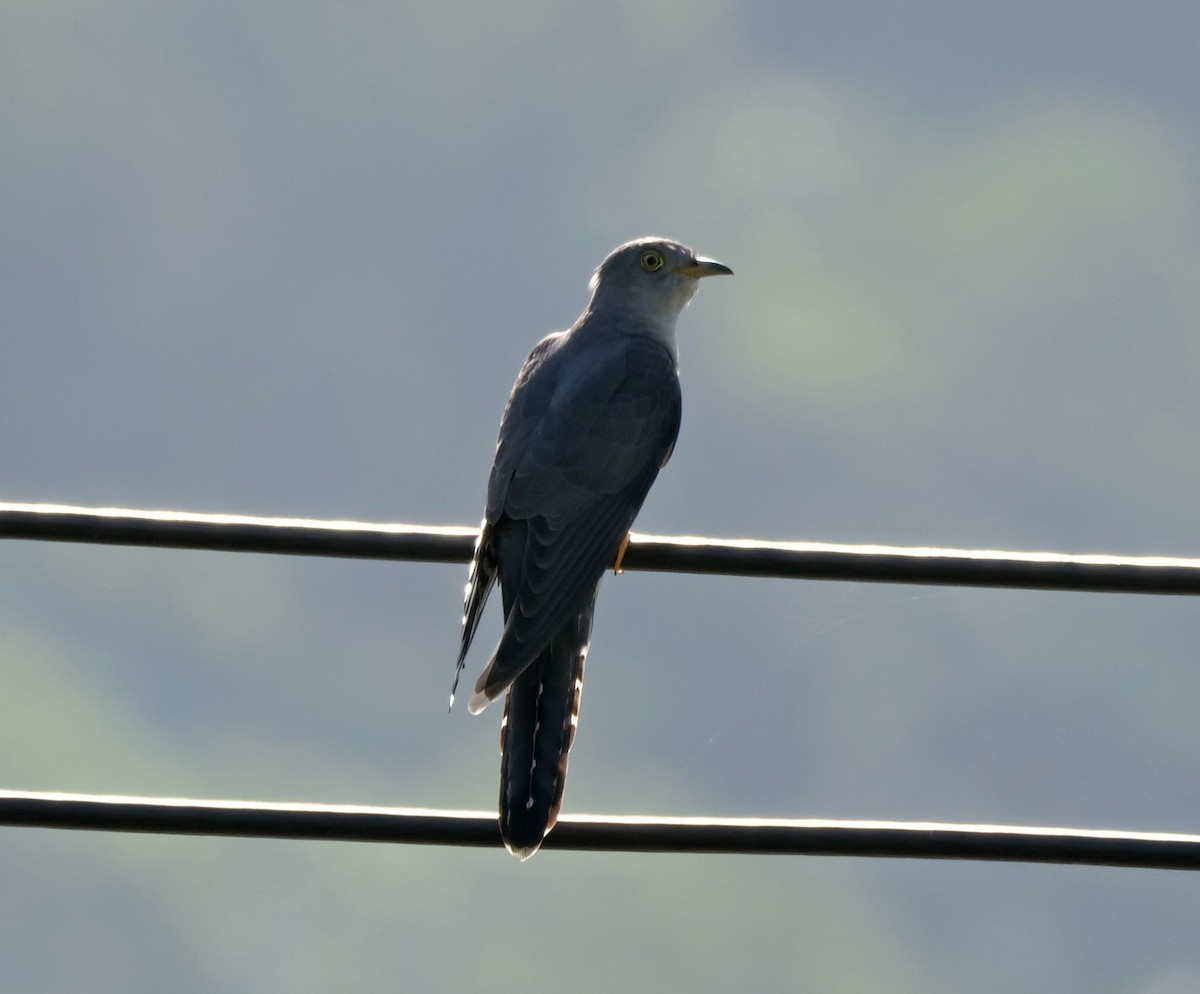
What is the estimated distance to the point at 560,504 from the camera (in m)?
4.82

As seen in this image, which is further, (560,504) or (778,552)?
(560,504)

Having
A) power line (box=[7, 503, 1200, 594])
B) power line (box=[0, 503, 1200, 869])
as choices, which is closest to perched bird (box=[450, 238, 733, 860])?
power line (box=[0, 503, 1200, 869])

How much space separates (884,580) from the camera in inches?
123

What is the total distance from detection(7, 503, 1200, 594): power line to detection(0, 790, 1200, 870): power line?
0.49 metres

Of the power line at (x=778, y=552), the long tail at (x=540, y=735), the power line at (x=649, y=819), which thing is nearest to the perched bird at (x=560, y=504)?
the long tail at (x=540, y=735)

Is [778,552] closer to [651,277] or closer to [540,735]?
[540,735]

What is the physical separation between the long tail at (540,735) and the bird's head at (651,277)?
7.39 feet

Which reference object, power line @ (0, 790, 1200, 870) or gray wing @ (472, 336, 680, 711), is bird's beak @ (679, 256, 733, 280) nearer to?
gray wing @ (472, 336, 680, 711)

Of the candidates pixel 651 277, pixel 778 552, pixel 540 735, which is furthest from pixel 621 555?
pixel 651 277

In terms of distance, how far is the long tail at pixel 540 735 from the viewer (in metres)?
3.72

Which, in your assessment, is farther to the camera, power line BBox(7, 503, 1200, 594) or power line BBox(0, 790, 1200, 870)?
power line BBox(7, 503, 1200, 594)

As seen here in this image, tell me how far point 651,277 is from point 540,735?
298 centimetres

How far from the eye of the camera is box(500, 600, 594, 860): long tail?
372 cm

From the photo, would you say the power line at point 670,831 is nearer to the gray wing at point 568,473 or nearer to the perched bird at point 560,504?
the perched bird at point 560,504
